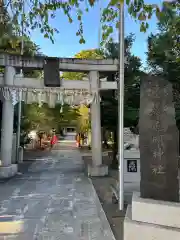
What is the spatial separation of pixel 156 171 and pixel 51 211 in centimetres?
289

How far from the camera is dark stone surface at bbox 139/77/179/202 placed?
4156mm

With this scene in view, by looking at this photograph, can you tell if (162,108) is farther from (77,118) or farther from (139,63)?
(77,118)

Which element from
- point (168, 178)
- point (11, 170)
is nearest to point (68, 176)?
point (11, 170)

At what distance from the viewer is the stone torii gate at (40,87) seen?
10.8 meters

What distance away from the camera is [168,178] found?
163 inches

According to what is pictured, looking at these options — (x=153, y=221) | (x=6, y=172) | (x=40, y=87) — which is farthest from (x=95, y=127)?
(x=153, y=221)

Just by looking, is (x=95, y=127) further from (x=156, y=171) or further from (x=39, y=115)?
(x=39, y=115)

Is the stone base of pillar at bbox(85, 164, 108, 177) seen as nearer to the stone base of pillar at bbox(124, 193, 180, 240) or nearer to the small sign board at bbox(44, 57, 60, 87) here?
the small sign board at bbox(44, 57, 60, 87)

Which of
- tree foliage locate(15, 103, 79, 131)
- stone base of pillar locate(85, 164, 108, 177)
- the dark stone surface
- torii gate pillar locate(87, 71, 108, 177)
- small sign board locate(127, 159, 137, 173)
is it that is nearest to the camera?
the dark stone surface

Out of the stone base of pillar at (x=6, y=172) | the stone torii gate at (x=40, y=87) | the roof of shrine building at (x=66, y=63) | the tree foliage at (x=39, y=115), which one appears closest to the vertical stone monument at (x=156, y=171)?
the stone torii gate at (x=40, y=87)

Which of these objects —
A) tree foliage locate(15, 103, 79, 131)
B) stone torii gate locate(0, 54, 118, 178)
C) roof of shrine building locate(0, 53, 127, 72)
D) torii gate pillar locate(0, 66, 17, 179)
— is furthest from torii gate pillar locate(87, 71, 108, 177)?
tree foliage locate(15, 103, 79, 131)

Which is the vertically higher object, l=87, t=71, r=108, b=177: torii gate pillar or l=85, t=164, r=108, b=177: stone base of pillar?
l=87, t=71, r=108, b=177: torii gate pillar

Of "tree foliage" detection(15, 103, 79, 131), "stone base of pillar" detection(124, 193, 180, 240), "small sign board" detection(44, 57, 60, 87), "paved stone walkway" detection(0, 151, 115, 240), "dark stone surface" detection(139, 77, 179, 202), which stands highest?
"small sign board" detection(44, 57, 60, 87)

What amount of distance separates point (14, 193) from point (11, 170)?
3193mm
